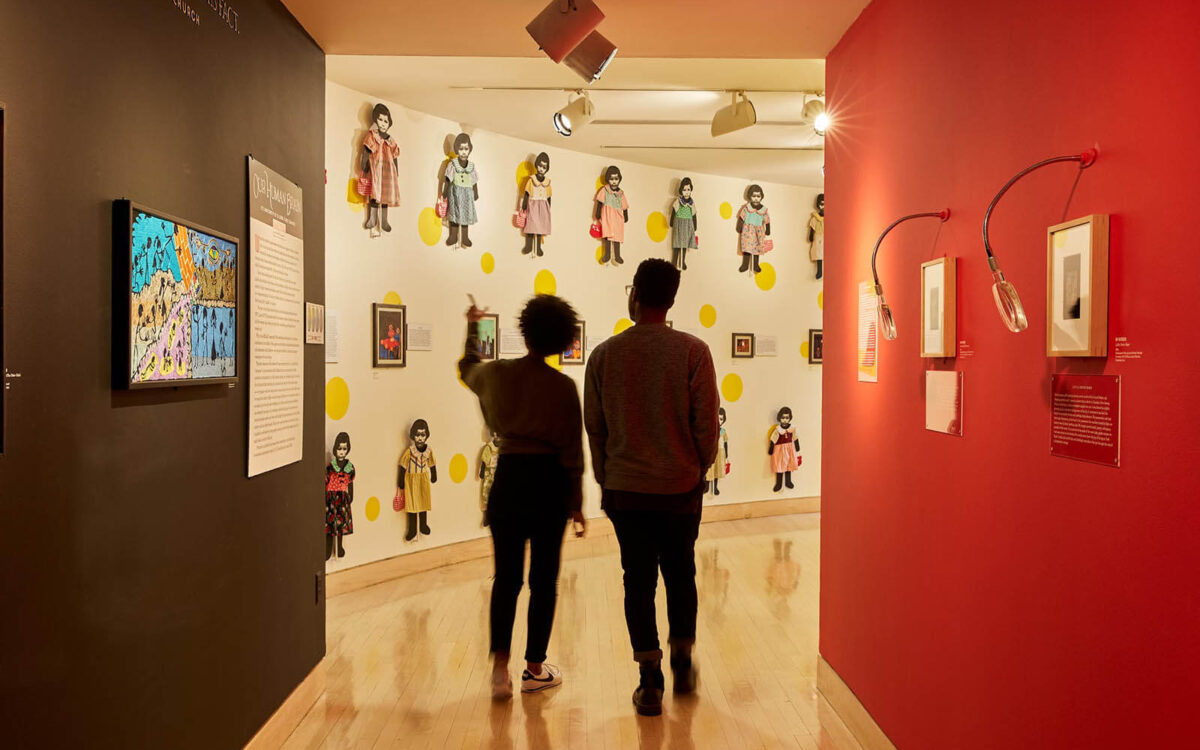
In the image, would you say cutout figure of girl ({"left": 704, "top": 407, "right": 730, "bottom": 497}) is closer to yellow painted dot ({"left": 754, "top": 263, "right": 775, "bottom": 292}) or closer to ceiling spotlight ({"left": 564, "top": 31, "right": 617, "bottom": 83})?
yellow painted dot ({"left": 754, "top": 263, "right": 775, "bottom": 292})

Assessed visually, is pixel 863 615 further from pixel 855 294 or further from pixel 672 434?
pixel 855 294

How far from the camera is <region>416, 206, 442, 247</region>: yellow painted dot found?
18.0ft

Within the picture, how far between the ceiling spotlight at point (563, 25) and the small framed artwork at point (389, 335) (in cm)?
262

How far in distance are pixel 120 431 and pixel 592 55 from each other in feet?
6.65

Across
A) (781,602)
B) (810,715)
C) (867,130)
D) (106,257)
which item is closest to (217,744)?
(106,257)

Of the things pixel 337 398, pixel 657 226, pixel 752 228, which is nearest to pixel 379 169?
pixel 337 398

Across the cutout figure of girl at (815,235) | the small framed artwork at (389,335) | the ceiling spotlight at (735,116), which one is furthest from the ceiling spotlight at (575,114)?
the cutout figure of girl at (815,235)

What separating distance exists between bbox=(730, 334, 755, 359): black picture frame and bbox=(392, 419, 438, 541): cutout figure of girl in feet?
9.93

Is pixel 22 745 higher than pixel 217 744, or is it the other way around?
pixel 22 745

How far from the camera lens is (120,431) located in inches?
74.6

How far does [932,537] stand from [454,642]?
2382 mm

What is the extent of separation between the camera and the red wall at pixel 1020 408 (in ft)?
4.60

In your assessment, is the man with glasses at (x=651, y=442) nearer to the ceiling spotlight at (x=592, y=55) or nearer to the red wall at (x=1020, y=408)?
the red wall at (x=1020, y=408)

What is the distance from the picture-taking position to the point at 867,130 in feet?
9.62
